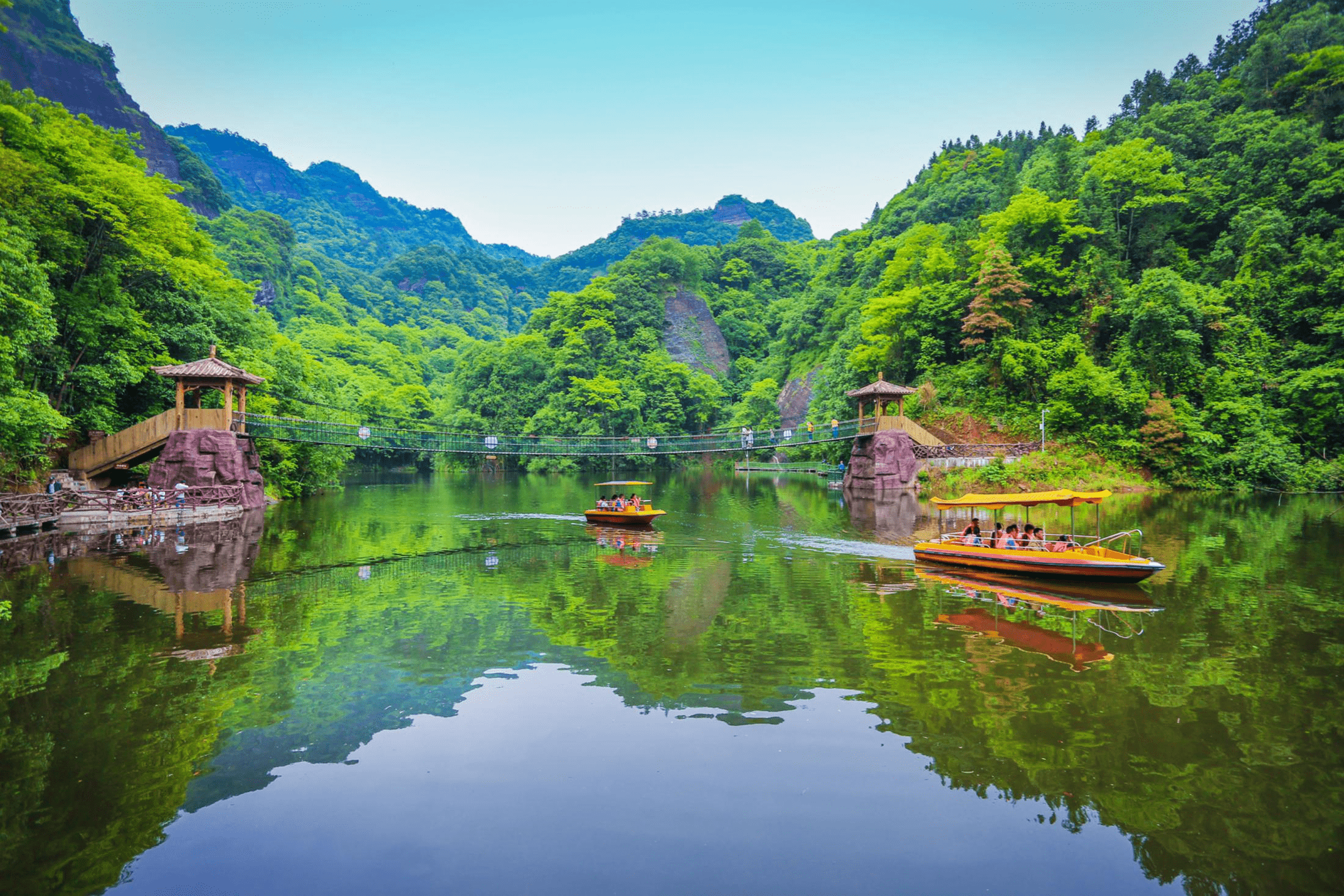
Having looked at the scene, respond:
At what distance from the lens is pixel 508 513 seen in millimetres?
33094

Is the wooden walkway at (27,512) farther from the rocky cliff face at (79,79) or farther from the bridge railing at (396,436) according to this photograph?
the rocky cliff face at (79,79)

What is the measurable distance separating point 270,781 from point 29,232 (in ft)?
87.2

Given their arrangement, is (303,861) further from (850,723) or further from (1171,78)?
(1171,78)

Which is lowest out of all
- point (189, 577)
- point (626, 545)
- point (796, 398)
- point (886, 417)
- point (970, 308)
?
point (626, 545)

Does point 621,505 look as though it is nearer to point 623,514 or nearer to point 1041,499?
point 623,514

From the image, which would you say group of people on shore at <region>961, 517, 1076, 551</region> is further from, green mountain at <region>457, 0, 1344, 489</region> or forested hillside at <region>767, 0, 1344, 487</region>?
forested hillside at <region>767, 0, 1344, 487</region>

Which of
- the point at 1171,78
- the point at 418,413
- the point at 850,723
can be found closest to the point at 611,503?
the point at 850,723

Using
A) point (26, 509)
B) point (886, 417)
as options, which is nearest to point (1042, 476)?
point (886, 417)

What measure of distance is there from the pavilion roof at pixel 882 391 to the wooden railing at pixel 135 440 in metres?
31.0

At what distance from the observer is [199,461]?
92.8ft

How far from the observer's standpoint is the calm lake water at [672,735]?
5.79m

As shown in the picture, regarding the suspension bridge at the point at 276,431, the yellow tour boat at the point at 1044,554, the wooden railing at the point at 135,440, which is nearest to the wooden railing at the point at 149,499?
the wooden railing at the point at 135,440

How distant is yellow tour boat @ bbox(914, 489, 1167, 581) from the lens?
49.8 ft

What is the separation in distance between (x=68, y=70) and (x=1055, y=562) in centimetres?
11245
